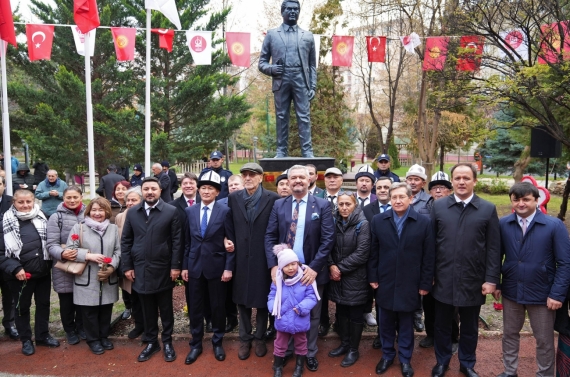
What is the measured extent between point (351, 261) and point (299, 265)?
0.48 metres

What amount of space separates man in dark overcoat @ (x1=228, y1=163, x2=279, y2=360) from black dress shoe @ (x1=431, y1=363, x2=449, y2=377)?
159 cm

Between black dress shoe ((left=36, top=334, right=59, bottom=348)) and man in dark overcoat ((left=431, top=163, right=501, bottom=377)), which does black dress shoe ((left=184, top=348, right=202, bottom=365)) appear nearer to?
black dress shoe ((left=36, top=334, right=59, bottom=348))


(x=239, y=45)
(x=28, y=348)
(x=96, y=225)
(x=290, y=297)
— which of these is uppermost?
(x=239, y=45)

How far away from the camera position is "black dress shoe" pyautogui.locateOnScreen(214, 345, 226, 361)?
399 centimetres

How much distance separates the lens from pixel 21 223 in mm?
4082


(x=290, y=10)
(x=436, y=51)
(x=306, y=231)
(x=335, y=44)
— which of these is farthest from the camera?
(x=335, y=44)

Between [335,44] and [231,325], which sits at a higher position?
[335,44]

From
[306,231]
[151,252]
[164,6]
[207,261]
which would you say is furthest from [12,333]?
[164,6]

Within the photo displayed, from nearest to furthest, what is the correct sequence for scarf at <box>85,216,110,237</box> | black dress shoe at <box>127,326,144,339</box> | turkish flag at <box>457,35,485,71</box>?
scarf at <box>85,216,110,237</box> → black dress shoe at <box>127,326,144,339</box> → turkish flag at <box>457,35,485,71</box>

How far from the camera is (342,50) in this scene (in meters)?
10.2

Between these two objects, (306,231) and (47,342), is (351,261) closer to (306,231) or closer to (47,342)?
(306,231)

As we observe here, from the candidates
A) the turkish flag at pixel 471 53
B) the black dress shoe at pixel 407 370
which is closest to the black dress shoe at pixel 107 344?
the black dress shoe at pixel 407 370

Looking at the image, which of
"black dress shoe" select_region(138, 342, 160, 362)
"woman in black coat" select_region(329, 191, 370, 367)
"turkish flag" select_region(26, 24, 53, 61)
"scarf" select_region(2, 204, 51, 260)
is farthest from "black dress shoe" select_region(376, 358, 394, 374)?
"turkish flag" select_region(26, 24, 53, 61)

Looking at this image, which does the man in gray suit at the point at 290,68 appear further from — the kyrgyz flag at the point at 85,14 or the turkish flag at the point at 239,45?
the turkish flag at the point at 239,45
